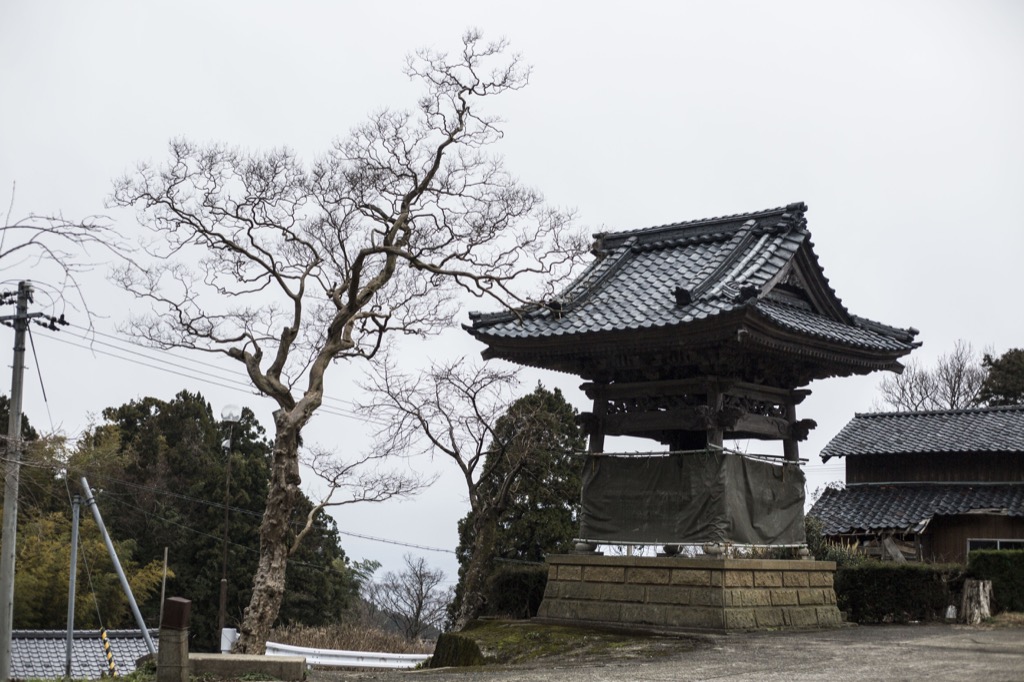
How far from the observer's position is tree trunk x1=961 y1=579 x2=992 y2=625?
16922 millimetres

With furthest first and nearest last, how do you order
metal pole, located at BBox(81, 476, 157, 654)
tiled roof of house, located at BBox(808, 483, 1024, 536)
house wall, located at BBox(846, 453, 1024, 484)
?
1. house wall, located at BBox(846, 453, 1024, 484)
2. tiled roof of house, located at BBox(808, 483, 1024, 536)
3. metal pole, located at BBox(81, 476, 157, 654)

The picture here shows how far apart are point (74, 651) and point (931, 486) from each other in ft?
89.4

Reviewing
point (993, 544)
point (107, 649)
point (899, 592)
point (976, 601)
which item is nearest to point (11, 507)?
point (899, 592)

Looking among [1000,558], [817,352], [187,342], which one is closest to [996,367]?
[1000,558]

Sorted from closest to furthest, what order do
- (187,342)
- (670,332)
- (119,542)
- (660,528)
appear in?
(670,332) → (660,528) → (187,342) → (119,542)

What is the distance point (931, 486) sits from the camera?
106 ft

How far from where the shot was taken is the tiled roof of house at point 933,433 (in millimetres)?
31672

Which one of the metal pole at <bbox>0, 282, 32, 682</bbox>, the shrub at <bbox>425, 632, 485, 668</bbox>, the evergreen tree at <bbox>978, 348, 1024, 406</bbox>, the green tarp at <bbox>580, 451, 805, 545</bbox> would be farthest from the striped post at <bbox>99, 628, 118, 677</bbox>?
the evergreen tree at <bbox>978, 348, 1024, 406</bbox>

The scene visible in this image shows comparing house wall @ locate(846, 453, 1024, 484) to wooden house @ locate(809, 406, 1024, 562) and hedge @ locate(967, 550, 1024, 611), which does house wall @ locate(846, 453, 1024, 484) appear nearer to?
wooden house @ locate(809, 406, 1024, 562)

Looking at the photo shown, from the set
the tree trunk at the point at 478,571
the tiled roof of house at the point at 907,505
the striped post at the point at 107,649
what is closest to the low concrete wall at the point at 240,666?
the tree trunk at the point at 478,571

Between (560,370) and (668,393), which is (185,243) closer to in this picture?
(560,370)

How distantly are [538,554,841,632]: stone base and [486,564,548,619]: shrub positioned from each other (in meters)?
3.47

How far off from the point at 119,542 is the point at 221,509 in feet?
13.5

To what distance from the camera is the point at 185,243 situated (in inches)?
779
